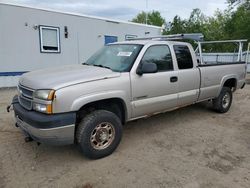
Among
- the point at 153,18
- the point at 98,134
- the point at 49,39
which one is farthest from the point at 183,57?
the point at 153,18

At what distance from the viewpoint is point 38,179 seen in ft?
10.6

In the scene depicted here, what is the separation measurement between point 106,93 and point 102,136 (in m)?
0.69

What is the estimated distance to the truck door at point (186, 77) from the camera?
497 cm

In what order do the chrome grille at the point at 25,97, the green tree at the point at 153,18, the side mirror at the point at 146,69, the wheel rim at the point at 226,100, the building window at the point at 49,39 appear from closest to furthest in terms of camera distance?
the chrome grille at the point at 25,97 < the side mirror at the point at 146,69 < the wheel rim at the point at 226,100 < the building window at the point at 49,39 < the green tree at the point at 153,18

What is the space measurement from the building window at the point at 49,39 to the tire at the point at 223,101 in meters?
8.16

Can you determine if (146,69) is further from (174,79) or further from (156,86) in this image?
(174,79)

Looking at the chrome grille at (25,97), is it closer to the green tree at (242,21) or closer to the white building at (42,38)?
the white building at (42,38)

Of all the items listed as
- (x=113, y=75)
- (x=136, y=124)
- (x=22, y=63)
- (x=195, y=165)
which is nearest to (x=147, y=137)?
(x=136, y=124)

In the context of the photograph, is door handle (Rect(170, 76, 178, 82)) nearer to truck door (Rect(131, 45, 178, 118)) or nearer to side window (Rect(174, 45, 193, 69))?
truck door (Rect(131, 45, 178, 118))

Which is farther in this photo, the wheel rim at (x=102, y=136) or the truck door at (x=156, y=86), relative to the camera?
the truck door at (x=156, y=86)

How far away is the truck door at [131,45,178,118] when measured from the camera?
4164 mm

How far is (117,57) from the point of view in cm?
453

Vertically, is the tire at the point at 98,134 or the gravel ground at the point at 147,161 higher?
the tire at the point at 98,134

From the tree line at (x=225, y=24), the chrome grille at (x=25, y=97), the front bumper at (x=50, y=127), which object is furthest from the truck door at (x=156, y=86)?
the tree line at (x=225, y=24)
